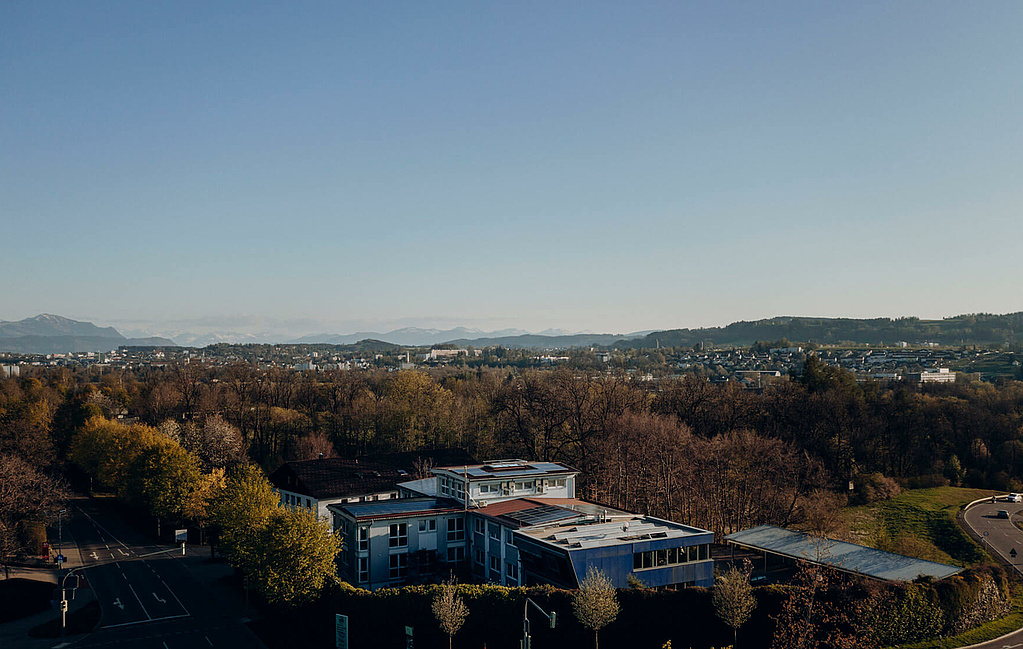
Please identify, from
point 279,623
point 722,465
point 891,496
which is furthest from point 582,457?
point 279,623

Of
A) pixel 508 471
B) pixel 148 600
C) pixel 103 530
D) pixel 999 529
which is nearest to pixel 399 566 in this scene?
pixel 508 471

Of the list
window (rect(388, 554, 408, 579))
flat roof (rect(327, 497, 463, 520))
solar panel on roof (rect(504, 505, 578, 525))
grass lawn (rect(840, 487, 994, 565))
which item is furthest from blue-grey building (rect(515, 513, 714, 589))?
grass lawn (rect(840, 487, 994, 565))

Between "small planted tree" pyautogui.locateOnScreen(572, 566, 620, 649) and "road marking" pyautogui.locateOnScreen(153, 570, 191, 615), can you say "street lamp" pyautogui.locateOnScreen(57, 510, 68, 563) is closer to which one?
"road marking" pyautogui.locateOnScreen(153, 570, 191, 615)

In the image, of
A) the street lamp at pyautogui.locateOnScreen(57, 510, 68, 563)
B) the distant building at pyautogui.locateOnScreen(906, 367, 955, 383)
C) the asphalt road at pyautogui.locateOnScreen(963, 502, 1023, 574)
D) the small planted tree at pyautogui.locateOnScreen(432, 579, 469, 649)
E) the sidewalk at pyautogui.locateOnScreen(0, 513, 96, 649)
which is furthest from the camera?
the distant building at pyautogui.locateOnScreen(906, 367, 955, 383)

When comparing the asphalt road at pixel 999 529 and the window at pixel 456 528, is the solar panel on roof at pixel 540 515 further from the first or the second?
the asphalt road at pixel 999 529

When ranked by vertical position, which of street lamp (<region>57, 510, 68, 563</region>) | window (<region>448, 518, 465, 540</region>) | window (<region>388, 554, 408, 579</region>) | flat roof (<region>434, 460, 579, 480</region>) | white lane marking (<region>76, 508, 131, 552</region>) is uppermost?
flat roof (<region>434, 460, 579, 480</region>)

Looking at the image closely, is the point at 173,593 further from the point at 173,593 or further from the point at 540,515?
the point at 540,515
